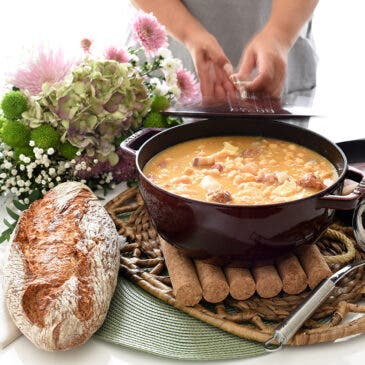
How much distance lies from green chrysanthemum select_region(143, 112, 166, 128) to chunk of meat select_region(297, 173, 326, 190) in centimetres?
50

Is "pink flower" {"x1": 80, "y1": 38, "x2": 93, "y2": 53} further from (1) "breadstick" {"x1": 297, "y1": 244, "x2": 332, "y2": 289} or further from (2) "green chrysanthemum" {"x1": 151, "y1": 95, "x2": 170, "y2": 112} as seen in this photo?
(1) "breadstick" {"x1": 297, "y1": 244, "x2": 332, "y2": 289}

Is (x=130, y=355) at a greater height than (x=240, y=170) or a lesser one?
lesser

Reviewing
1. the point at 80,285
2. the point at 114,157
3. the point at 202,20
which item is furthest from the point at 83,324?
the point at 202,20

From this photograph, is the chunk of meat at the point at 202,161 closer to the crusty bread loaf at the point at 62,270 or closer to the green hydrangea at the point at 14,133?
the crusty bread loaf at the point at 62,270

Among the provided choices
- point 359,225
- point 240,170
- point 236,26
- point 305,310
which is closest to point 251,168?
point 240,170

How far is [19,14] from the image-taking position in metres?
3.61

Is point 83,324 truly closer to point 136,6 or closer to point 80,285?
point 80,285

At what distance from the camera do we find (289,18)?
2035mm

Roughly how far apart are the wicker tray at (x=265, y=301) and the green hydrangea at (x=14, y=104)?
0.41 metres

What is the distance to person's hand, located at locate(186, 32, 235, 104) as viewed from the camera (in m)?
1.86

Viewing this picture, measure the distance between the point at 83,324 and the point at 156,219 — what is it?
27cm

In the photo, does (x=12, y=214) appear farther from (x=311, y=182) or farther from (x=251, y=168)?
(x=311, y=182)

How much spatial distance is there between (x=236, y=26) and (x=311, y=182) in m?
1.09

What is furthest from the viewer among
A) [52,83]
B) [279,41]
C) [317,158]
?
[279,41]
